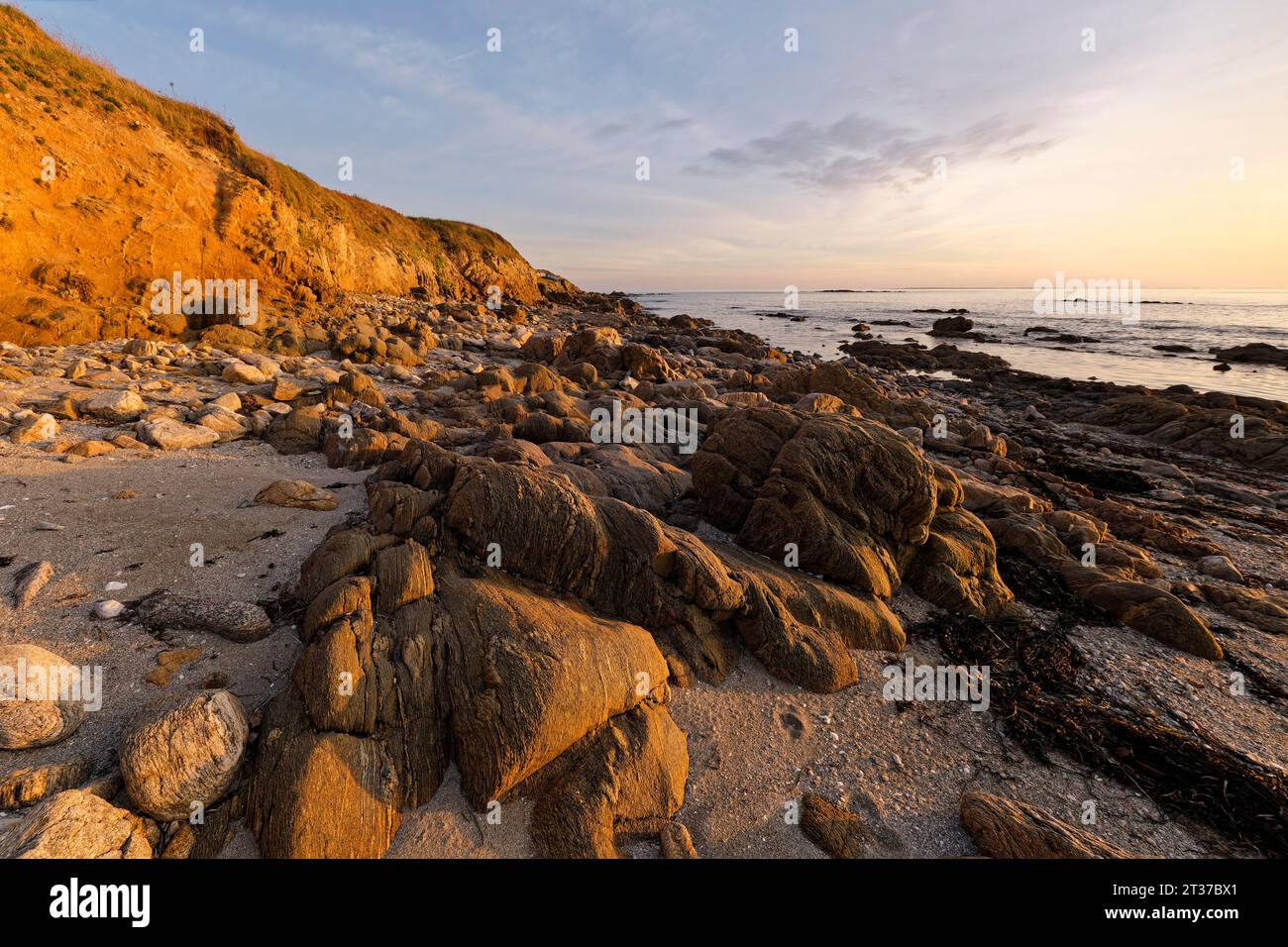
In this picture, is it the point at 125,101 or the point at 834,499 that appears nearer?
the point at 834,499

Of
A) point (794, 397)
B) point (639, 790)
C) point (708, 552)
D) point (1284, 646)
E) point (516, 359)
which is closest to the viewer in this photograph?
point (639, 790)

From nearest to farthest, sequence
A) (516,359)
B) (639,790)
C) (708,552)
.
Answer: (639,790) → (708,552) → (516,359)

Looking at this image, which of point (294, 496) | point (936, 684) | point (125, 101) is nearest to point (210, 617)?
point (294, 496)

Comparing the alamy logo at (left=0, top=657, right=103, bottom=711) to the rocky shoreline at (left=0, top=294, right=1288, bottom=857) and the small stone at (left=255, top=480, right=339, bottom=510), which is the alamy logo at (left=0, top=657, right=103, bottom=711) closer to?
the rocky shoreline at (left=0, top=294, right=1288, bottom=857)

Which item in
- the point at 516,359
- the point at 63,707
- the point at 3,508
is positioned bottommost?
the point at 63,707

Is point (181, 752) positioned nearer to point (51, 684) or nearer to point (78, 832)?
point (78, 832)

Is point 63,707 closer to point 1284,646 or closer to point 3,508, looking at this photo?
point 3,508

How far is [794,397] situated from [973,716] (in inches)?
549

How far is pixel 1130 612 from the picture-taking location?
7.80 meters
